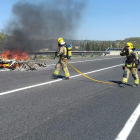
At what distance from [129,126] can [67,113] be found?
4.73 feet

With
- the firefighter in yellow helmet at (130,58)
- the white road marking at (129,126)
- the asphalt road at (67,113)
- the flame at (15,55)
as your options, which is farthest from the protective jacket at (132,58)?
the flame at (15,55)

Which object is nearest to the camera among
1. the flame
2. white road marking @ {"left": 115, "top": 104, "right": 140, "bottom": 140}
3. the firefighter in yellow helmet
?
white road marking @ {"left": 115, "top": 104, "right": 140, "bottom": 140}

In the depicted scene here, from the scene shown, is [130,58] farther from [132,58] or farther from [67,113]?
[67,113]

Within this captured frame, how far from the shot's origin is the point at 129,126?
5.13 metres

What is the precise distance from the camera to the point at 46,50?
24781mm

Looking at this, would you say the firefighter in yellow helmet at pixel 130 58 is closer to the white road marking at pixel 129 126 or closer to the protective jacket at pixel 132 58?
the protective jacket at pixel 132 58

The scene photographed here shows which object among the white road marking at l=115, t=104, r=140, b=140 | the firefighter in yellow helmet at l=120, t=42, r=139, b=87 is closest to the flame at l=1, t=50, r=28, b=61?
the firefighter in yellow helmet at l=120, t=42, r=139, b=87

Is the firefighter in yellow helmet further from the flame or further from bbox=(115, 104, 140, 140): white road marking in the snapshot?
the flame

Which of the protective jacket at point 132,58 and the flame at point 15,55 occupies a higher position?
the protective jacket at point 132,58

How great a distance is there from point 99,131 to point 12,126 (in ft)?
5.34

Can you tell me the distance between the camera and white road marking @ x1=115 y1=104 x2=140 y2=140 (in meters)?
4.56

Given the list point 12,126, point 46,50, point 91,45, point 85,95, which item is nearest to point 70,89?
point 85,95

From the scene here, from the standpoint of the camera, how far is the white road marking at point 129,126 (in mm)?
4562

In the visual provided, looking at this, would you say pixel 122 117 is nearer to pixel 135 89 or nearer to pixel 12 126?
pixel 12 126
